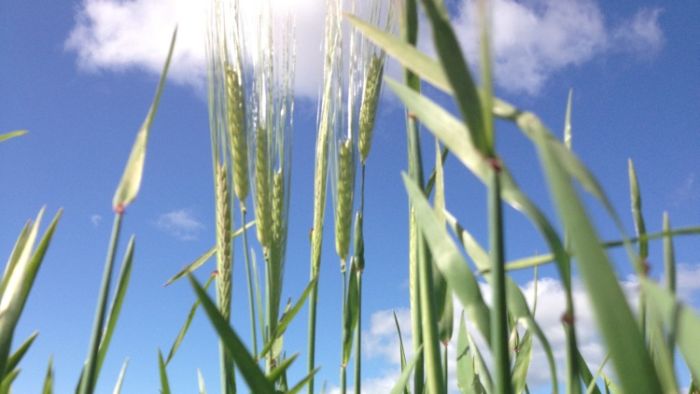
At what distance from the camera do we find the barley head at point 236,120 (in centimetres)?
105

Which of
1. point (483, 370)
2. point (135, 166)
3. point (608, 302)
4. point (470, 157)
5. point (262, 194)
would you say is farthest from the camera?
point (262, 194)

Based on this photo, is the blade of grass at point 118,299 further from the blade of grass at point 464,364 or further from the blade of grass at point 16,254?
the blade of grass at point 464,364

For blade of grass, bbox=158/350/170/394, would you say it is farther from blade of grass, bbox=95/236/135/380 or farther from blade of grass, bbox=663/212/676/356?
blade of grass, bbox=663/212/676/356

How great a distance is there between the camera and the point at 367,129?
51.2 inches

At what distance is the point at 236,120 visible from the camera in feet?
3.46

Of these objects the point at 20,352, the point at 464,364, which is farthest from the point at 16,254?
the point at 464,364

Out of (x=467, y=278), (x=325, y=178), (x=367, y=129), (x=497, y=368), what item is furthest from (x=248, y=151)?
(x=497, y=368)

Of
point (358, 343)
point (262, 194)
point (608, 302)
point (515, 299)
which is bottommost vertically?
point (608, 302)

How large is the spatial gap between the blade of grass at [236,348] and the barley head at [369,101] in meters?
0.79

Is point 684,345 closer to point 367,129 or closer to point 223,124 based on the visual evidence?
point 223,124

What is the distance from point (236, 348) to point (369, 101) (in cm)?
82

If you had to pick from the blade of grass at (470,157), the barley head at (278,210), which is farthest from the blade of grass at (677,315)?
the barley head at (278,210)

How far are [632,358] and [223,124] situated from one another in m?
0.82

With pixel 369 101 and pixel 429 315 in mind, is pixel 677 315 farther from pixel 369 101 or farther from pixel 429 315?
pixel 369 101
